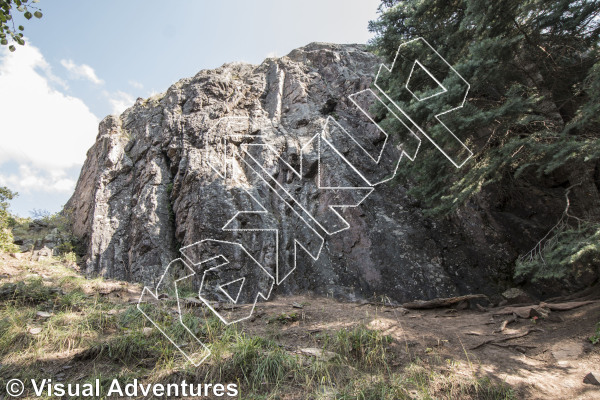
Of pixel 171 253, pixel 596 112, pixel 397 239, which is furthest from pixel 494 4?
pixel 171 253

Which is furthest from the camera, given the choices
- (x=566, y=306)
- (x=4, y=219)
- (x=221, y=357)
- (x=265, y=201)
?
(x=265, y=201)

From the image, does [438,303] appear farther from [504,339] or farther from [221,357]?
[221,357]

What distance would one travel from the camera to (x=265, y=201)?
30.1ft

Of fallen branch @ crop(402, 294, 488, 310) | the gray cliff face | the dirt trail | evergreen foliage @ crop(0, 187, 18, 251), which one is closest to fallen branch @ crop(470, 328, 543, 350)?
the dirt trail

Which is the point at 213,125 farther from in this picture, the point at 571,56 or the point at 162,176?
the point at 571,56

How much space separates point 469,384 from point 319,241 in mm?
5340

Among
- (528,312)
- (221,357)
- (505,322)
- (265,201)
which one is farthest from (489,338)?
(265,201)

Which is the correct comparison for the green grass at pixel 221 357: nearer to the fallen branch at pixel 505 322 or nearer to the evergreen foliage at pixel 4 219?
the fallen branch at pixel 505 322

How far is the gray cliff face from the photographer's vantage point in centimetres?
754

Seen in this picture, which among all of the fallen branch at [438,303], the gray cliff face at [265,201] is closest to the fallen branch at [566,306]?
the fallen branch at [438,303]

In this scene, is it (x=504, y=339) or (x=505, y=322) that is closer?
(x=504, y=339)

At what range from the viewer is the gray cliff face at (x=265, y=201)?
754 cm

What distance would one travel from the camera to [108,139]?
37.6ft

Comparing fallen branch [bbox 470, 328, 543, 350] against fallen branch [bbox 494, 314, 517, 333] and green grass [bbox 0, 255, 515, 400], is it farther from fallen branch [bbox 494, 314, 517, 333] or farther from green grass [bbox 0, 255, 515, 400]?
green grass [bbox 0, 255, 515, 400]
